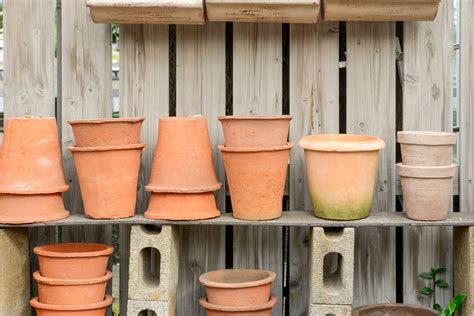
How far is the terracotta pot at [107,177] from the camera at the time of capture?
302 centimetres

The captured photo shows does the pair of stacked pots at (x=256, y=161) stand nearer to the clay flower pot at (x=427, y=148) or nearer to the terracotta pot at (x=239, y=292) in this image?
the terracotta pot at (x=239, y=292)

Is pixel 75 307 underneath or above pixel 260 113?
underneath

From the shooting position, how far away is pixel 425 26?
10.9ft

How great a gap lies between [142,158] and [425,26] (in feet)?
4.29

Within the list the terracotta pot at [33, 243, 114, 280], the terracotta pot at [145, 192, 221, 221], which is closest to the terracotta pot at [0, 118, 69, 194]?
the terracotta pot at [33, 243, 114, 280]

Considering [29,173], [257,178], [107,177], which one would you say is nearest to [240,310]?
[257,178]

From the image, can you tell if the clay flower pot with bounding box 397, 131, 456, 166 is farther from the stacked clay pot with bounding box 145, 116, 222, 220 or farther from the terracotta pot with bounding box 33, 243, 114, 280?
the terracotta pot with bounding box 33, 243, 114, 280

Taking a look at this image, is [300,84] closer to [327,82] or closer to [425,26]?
[327,82]

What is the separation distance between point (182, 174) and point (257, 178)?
0.29m

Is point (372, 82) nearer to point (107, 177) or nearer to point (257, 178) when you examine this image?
point (257, 178)

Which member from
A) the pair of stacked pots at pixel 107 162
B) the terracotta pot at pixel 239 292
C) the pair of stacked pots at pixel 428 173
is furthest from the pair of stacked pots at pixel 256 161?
the pair of stacked pots at pixel 428 173

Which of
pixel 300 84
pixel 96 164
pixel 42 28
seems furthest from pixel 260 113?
pixel 42 28

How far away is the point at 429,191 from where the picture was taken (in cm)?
300

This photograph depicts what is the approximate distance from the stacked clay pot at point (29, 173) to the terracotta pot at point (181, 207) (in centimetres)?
37
